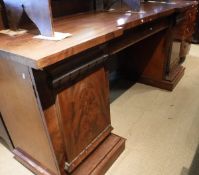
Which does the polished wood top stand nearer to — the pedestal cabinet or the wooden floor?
the pedestal cabinet

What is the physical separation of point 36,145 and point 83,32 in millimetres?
646

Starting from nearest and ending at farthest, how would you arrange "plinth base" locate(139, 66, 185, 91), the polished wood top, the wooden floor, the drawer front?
the polished wood top, the drawer front, the wooden floor, "plinth base" locate(139, 66, 185, 91)

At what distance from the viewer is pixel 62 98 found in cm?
88

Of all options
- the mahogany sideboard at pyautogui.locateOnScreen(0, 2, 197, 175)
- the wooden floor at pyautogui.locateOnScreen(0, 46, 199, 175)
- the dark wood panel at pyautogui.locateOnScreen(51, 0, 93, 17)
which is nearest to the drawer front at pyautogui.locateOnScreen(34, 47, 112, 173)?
the mahogany sideboard at pyautogui.locateOnScreen(0, 2, 197, 175)

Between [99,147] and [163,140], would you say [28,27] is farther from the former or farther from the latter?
[163,140]

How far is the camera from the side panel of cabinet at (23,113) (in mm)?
837

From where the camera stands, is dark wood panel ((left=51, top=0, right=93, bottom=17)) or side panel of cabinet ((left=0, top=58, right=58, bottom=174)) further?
dark wood panel ((left=51, top=0, right=93, bottom=17))

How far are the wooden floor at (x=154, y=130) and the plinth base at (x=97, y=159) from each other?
0.06 meters

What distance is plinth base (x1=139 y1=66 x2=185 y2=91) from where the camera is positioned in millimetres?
2053

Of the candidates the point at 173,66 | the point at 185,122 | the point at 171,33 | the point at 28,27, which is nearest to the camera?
the point at 28,27

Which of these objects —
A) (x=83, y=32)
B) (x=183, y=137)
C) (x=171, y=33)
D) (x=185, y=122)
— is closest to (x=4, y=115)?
(x=83, y=32)

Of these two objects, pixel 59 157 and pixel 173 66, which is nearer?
pixel 59 157

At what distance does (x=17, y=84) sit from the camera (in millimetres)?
874

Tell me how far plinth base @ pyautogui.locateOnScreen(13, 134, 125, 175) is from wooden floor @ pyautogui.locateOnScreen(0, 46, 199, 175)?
6 centimetres
